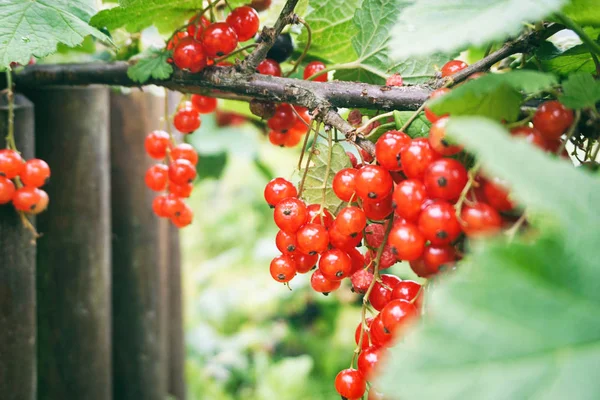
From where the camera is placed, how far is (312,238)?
521 mm

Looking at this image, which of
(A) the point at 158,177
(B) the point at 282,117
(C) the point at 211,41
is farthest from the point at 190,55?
(A) the point at 158,177

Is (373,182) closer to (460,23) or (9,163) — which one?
(460,23)

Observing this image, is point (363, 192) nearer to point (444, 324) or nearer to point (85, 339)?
point (444, 324)

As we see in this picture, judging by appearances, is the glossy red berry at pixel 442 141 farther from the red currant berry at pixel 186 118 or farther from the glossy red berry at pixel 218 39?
the red currant berry at pixel 186 118

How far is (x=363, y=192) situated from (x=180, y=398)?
4.69 ft

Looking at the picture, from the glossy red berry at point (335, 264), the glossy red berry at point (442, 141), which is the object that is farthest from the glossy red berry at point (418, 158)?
the glossy red berry at point (335, 264)

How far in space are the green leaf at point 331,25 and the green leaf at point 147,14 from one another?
159mm

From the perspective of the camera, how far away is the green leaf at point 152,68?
707mm

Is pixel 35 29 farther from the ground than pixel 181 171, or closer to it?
farther from the ground

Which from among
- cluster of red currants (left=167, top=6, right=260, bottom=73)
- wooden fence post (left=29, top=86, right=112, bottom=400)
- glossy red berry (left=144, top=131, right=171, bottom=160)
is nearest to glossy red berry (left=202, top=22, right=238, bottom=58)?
cluster of red currants (left=167, top=6, right=260, bottom=73)

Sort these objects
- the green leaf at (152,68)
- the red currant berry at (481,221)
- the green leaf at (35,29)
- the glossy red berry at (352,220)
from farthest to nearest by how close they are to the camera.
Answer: the green leaf at (152,68) < the green leaf at (35,29) < the glossy red berry at (352,220) < the red currant berry at (481,221)

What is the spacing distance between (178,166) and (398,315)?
493mm

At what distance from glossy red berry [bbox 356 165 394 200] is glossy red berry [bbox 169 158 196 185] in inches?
16.5

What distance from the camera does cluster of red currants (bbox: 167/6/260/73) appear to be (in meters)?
0.69
